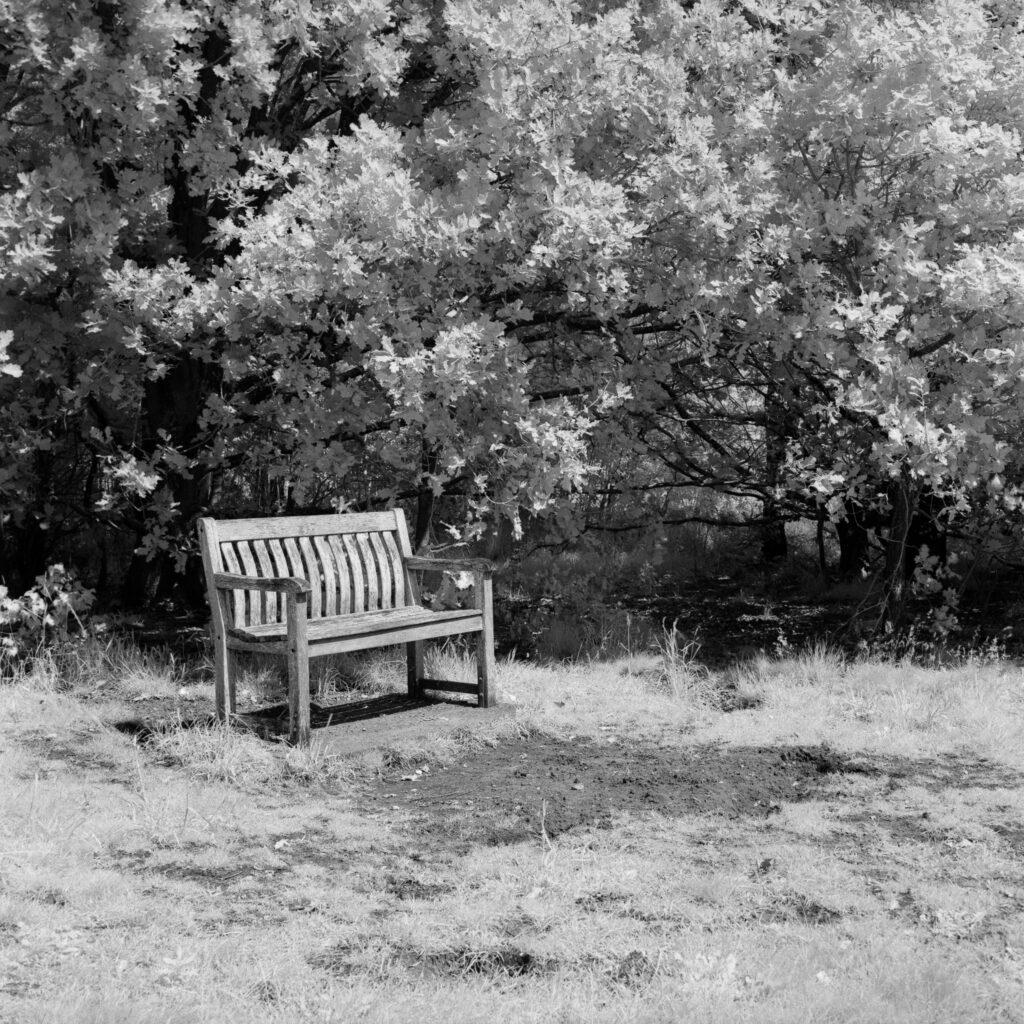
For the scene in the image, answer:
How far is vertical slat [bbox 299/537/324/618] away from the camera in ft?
19.9

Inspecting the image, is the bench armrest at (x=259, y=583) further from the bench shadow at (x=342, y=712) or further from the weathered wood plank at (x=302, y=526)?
the bench shadow at (x=342, y=712)

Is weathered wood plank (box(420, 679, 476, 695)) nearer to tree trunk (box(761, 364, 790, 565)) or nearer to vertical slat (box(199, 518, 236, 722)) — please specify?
vertical slat (box(199, 518, 236, 722))

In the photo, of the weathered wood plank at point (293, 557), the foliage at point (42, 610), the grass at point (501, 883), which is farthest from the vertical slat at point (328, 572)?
the foliage at point (42, 610)

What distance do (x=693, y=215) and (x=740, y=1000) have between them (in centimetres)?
419

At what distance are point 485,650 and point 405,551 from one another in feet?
2.36

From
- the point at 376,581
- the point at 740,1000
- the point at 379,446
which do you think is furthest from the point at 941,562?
the point at 740,1000

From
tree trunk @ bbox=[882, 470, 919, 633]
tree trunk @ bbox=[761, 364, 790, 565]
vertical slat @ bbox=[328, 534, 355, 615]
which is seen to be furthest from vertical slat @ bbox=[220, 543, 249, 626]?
tree trunk @ bbox=[882, 470, 919, 633]

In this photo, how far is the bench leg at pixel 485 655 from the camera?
21.0ft

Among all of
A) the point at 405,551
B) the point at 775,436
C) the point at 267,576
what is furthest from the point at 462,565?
the point at 775,436

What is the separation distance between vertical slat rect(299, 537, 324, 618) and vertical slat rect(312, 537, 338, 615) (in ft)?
0.11

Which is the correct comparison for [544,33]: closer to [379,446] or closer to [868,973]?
[379,446]

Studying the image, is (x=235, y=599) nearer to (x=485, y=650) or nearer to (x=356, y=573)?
(x=356, y=573)

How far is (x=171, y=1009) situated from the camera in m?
2.88

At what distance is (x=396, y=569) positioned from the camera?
21.9 ft
